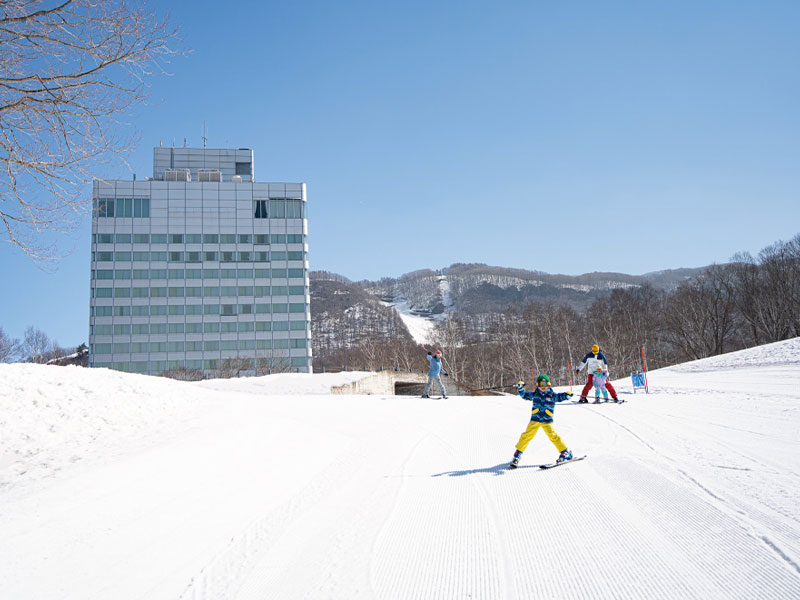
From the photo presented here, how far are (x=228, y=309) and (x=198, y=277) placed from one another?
6.00m

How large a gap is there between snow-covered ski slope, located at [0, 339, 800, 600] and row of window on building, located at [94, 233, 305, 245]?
196ft

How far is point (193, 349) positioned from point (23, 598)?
69.1m

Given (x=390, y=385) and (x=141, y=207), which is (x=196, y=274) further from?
(x=390, y=385)

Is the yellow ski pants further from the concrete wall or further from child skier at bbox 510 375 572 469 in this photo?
the concrete wall

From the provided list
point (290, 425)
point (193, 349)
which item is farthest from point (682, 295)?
point (290, 425)

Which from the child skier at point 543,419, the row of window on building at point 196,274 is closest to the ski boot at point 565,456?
the child skier at point 543,419

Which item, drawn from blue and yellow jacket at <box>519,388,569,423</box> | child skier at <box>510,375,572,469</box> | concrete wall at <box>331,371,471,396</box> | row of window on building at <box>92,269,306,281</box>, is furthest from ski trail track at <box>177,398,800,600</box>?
row of window on building at <box>92,269,306,281</box>

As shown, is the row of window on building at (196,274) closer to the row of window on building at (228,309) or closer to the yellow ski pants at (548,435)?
the row of window on building at (228,309)

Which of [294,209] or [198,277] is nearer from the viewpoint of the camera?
[198,277]

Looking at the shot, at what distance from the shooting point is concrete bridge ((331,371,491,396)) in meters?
33.0

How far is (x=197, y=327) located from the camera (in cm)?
6931

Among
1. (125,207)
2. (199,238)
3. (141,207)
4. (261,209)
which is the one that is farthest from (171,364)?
(261,209)

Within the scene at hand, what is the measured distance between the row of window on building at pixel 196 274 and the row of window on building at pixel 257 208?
7440mm

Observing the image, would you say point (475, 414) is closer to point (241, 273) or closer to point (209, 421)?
point (209, 421)
